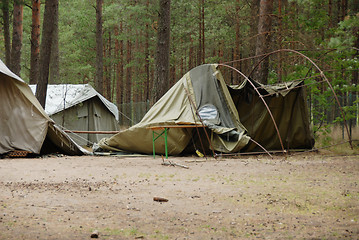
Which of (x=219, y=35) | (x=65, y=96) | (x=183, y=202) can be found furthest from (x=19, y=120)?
(x=219, y=35)

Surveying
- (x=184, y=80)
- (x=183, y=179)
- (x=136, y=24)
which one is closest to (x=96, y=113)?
(x=184, y=80)

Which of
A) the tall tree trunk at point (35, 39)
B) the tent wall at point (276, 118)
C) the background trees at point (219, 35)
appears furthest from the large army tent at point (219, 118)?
the tall tree trunk at point (35, 39)

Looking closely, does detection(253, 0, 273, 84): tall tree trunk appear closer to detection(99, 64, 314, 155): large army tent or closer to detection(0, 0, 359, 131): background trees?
detection(0, 0, 359, 131): background trees

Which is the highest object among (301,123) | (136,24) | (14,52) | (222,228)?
(136,24)

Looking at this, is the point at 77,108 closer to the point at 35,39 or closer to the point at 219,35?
the point at 35,39

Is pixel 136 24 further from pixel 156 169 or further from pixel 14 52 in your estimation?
pixel 156 169

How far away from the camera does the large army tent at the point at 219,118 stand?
34.5 ft

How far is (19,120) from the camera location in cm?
1073

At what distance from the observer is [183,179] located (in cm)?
699

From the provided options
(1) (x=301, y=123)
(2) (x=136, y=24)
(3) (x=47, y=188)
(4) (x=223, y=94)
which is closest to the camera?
(3) (x=47, y=188)

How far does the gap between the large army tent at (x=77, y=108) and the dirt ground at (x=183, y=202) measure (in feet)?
20.8

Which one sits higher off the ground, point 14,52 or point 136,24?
point 136,24

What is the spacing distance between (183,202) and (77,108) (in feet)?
34.7

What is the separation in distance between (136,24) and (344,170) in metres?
20.1
